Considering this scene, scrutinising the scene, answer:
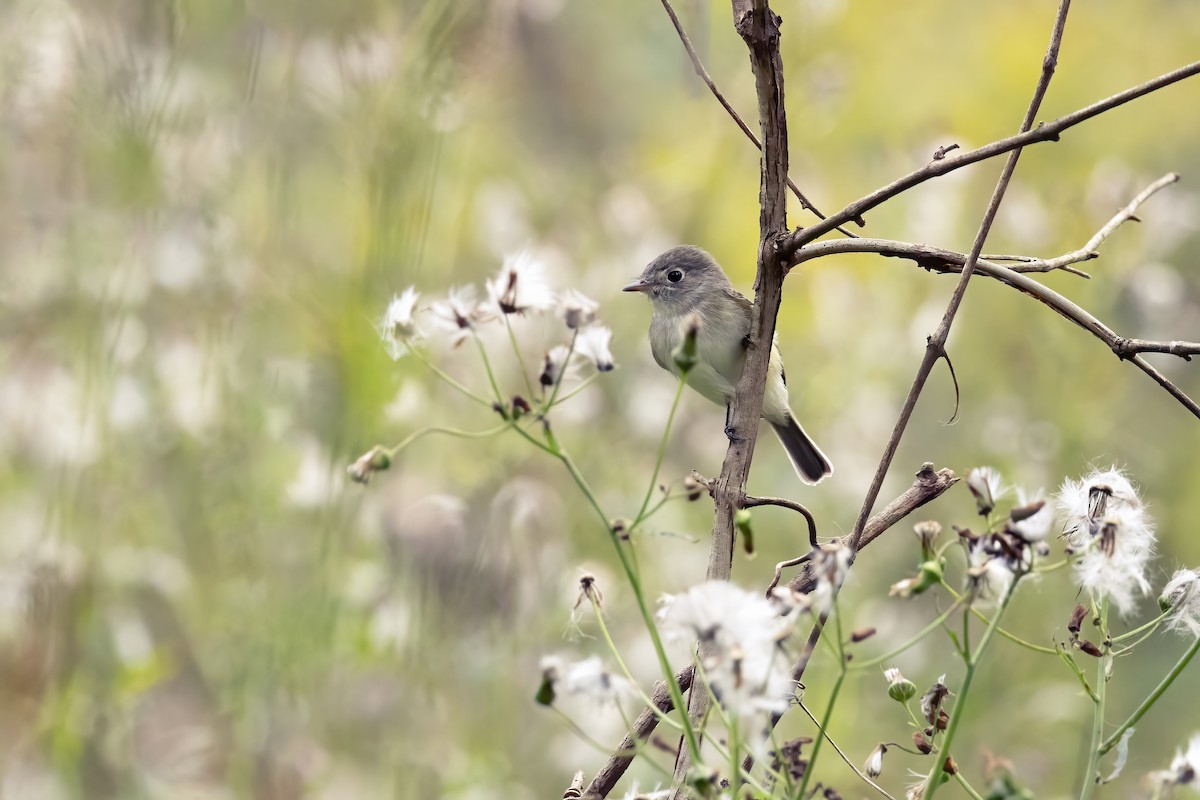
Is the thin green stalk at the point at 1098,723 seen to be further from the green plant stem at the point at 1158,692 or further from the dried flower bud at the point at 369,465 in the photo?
Result: the dried flower bud at the point at 369,465

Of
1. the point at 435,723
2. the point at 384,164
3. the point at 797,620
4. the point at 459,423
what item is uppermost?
the point at 459,423

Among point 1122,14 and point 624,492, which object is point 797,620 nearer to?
point 624,492

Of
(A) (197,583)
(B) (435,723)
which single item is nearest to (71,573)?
(A) (197,583)

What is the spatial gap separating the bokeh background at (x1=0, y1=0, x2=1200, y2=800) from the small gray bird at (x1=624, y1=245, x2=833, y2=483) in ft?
1.30

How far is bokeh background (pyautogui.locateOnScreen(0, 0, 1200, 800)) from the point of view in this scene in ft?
7.38

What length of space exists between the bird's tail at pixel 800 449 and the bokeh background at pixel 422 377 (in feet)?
1.32

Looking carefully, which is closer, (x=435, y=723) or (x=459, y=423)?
(x=435, y=723)

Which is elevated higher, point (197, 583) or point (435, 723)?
point (197, 583)

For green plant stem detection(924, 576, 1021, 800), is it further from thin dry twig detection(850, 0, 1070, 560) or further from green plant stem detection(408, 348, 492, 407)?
green plant stem detection(408, 348, 492, 407)

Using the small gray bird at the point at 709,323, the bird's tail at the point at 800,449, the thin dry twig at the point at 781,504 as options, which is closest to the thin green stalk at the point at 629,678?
the thin dry twig at the point at 781,504

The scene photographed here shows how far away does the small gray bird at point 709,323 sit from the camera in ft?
7.68

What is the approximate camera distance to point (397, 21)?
2332 mm

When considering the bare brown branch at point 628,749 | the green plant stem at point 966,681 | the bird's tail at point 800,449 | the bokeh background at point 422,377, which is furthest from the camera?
the bird's tail at point 800,449

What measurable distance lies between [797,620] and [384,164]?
1501 millimetres
